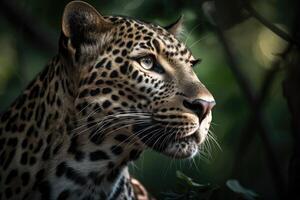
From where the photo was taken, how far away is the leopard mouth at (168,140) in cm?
577

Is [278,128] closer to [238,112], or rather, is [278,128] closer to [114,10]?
[238,112]

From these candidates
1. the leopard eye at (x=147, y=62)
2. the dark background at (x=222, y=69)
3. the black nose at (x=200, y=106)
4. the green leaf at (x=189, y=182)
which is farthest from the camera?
the dark background at (x=222, y=69)

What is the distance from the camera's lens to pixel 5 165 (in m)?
5.97

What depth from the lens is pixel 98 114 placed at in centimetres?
578

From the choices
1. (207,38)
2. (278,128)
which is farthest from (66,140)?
(278,128)

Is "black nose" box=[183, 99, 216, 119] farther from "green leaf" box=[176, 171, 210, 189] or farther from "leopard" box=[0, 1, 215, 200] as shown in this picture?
"green leaf" box=[176, 171, 210, 189]

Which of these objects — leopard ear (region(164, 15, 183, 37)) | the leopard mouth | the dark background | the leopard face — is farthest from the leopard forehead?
the dark background

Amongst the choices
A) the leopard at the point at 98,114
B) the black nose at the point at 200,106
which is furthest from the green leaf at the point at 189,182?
the black nose at the point at 200,106

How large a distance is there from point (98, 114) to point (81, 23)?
2.02 ft

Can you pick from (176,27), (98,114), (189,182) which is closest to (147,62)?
(98,114)

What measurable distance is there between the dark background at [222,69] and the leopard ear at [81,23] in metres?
2.93

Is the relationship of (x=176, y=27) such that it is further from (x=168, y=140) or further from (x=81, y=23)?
(x=168, y=140)

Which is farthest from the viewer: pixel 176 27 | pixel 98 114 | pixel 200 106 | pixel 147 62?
pixel 176 27

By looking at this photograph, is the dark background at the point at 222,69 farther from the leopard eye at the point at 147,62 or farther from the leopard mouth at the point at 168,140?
the leopard mouth at the point at 168,140
